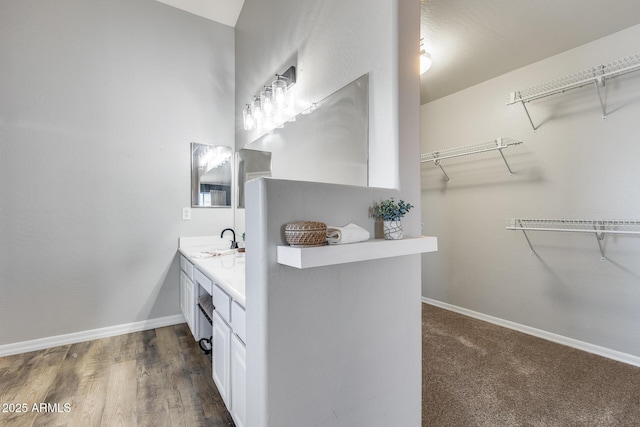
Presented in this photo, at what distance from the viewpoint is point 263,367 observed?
2.96 feet

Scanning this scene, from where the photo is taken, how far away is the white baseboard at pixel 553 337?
208 cm

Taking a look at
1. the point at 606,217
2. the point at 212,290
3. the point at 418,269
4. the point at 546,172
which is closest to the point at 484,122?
the point at 546,172

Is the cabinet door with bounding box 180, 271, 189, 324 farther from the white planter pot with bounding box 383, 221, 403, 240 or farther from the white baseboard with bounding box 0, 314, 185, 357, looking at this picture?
the white planter pot with bounding box 383, 221, 403, 240

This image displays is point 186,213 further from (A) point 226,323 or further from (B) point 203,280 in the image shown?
(A) point 226,323

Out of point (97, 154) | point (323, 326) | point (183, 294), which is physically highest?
point (97, 154)

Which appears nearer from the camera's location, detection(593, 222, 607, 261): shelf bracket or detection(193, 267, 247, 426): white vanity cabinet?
detection(193, 267, 247, 426): white vanity cabinet

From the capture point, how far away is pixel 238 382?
4.01ft

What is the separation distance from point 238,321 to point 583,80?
2.90 metres

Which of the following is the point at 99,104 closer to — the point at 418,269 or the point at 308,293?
the point at 308,293

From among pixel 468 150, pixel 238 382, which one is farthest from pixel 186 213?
pixel 468 150

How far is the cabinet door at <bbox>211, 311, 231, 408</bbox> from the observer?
1.35 m

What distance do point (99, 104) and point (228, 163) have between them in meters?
1.18

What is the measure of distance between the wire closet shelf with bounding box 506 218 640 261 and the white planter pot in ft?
6.39

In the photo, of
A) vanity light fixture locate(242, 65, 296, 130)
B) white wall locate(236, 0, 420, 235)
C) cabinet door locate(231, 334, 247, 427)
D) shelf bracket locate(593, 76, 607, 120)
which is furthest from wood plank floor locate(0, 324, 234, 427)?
shelf bracket locate(593, 76, 607, 120)
